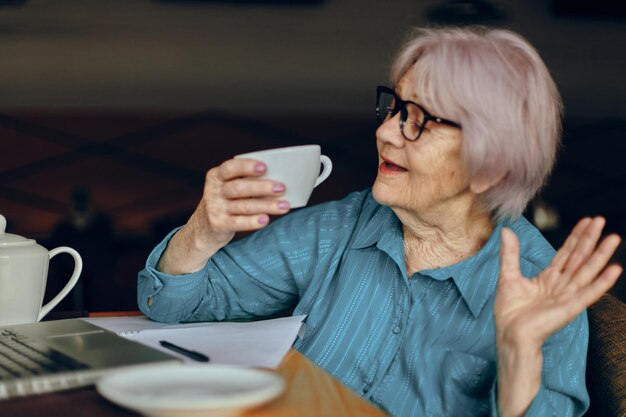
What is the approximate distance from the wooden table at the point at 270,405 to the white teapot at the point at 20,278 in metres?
0.36

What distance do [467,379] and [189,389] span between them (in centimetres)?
65

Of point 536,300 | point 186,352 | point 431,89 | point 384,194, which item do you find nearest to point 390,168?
point 384,194

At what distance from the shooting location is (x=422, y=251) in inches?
64.0

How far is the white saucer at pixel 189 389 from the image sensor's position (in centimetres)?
84

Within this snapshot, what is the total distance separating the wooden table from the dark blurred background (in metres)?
3.24

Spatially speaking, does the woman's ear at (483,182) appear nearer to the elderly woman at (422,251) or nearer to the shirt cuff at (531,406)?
the elderly woman at (422,251)

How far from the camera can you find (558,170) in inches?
181

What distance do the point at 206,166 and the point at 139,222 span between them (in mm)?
450

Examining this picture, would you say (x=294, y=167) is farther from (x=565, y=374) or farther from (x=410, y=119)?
(x=565, y=374)

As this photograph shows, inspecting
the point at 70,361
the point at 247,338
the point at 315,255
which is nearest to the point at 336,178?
the point at 315,255

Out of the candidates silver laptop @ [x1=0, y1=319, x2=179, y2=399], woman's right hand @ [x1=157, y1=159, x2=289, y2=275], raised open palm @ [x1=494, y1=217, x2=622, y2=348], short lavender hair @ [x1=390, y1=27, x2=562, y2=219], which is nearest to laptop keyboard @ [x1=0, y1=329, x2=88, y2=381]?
silver laptop @ [x1=0, y1=319, x2=179, y2=399]

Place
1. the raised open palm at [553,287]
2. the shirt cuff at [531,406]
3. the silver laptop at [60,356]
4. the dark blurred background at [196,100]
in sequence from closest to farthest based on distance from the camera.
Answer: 1. the silver laptop at [60,356]
2. the raised open palm at [553,287]
3. the shirt cuff at [531,406]
4. the dark blurred background at [196,100]

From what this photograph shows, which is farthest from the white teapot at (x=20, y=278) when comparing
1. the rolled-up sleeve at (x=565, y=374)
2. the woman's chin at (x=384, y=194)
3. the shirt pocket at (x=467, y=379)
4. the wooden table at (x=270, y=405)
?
the rolled-up sleeve at (x=565, y=374)

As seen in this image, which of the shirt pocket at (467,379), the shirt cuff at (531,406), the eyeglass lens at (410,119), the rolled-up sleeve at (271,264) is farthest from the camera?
the rolled-up sleeve at (271,264)
